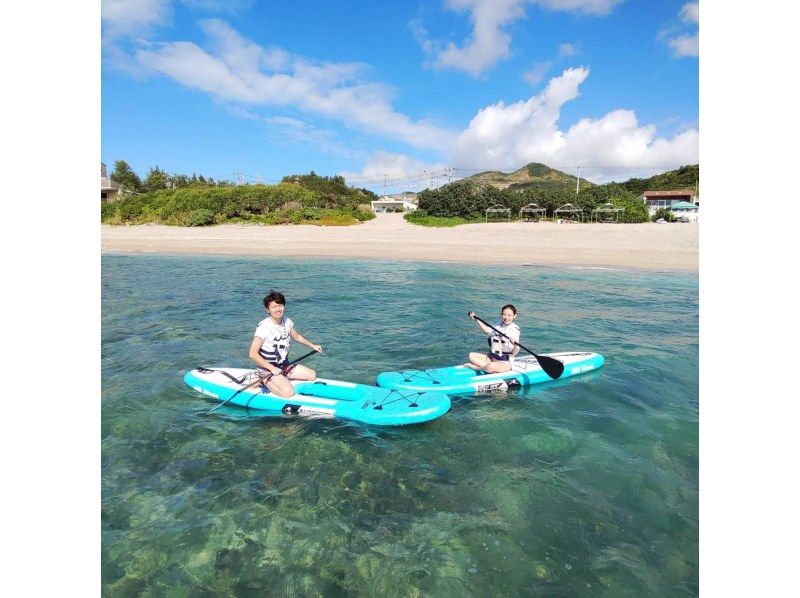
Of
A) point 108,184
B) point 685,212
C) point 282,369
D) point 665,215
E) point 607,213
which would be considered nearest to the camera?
point 282,369

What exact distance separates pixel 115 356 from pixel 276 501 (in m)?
6.37

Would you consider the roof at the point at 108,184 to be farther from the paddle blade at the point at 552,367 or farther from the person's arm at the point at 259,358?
the paddle blade at the point at 552,367

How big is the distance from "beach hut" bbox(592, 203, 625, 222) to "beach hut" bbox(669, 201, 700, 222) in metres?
5.25

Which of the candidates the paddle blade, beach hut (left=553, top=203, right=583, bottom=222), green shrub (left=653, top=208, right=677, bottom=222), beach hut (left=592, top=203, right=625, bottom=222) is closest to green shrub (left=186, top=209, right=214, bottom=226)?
beach hut (left=553, top=203, right=583, bottom=222)

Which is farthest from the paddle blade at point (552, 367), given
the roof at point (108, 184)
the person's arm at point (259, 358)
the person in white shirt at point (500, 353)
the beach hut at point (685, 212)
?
the roof at point (108, 184)

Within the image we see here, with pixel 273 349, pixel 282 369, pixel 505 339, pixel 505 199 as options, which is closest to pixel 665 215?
pixel 505 199

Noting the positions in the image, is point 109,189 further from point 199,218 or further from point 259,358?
point 259,358

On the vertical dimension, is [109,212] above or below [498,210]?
below

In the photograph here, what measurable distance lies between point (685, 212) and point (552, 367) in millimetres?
43344

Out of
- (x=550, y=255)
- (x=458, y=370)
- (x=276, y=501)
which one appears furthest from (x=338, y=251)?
(x=276, y=501)

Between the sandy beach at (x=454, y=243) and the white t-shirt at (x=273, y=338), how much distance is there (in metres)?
17.2

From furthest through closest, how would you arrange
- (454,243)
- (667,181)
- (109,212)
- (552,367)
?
(667,181) → (109,212) → (454,243) → (552,367)

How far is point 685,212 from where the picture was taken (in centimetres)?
4084
